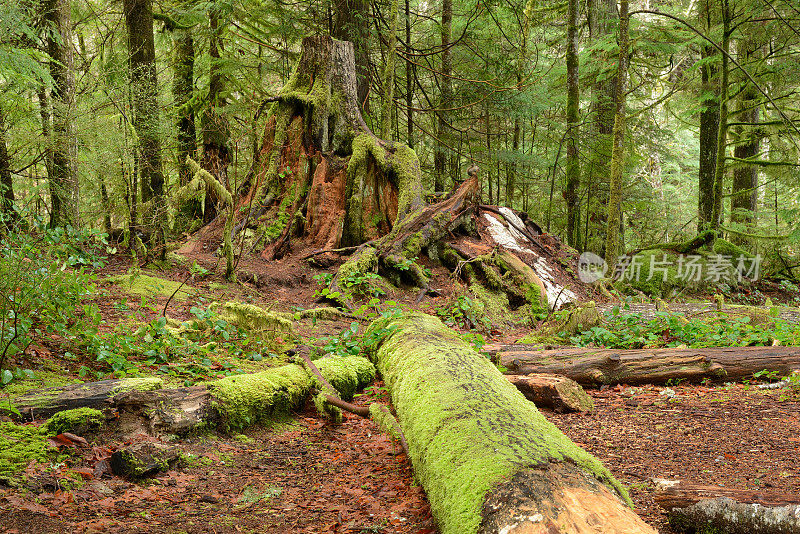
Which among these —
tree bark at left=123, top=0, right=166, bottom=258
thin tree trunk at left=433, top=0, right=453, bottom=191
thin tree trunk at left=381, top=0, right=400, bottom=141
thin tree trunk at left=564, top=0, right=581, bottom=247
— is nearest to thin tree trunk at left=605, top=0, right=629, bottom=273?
thin tree trunk at left=564, top=0, right=581, bottom=247

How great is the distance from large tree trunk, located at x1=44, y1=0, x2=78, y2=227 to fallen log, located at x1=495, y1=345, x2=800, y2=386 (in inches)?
245

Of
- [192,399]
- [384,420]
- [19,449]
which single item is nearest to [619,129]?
[384,420]

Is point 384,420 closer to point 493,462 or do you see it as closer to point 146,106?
point 493,462

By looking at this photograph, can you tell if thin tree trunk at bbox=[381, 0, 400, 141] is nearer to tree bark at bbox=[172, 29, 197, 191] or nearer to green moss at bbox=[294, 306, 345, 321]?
green moss at bbox=[294, 306, 345, 321]

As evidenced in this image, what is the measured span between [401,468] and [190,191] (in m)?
8.70

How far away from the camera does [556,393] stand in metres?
5.04

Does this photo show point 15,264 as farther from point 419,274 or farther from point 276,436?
point 419,274

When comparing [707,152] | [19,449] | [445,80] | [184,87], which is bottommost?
[19,449]

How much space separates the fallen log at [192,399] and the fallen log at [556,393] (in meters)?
1.88

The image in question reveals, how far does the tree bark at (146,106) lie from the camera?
8.51 m

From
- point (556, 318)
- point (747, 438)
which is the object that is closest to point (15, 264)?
point (747, 438)

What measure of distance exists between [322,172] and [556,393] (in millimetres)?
6940

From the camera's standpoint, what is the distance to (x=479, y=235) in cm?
1046

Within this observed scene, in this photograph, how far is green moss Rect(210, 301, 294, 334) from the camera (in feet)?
19.2
